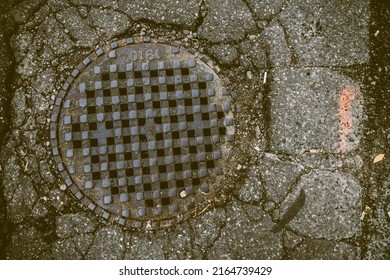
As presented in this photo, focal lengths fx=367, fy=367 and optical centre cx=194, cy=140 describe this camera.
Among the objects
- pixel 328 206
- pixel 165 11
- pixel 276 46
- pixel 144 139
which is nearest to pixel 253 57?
pixel 276 46

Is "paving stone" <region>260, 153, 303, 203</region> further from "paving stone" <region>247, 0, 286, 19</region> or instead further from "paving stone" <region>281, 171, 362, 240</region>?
"paving stone" <region>247, 0, 286, 19</region>

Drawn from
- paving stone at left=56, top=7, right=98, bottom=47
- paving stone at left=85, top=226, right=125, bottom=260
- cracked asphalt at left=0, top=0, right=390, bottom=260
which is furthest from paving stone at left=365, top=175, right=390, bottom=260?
paving stone at left=56, top=7, right=98, bottom=47

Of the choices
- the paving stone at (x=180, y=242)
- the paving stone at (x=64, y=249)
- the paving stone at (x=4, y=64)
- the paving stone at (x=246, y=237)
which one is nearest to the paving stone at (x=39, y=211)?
the paving stone at (x=64, y=249)

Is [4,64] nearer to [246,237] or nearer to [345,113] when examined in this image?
[246,237]

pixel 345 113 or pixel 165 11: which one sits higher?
pixel 165 11

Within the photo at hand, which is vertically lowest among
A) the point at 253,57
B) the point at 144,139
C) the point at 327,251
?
the point at 327,251
